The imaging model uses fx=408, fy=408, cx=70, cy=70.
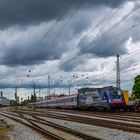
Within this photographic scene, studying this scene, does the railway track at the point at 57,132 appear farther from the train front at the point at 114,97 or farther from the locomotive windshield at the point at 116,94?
the locomotive windshield at the point at 116,94

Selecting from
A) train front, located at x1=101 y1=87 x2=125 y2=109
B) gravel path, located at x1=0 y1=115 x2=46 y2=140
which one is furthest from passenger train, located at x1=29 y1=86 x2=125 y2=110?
gravel path, located at x1=0 y1=115 x2=46 y2=140

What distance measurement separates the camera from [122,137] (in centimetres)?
1955

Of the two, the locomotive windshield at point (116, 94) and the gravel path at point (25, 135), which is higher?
the locomotive windshield at point (116, 94)

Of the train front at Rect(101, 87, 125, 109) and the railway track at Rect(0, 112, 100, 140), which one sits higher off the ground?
the train front at Rect(101, 87, 125, 109)

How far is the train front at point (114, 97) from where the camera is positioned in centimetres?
5500

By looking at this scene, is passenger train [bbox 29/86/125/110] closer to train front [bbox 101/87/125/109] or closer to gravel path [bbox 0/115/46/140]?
train front [bbox 101/87/125/109]

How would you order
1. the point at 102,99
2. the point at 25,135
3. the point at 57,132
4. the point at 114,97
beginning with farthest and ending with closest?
1. the point at 102,99
2. the point at 114,97
3. the point at 57,132
4. the point at 25,135

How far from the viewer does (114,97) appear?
5559cm

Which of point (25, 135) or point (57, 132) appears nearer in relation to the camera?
point (25, 135)

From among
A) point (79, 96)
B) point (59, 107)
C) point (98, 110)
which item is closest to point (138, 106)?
point (98, 110)

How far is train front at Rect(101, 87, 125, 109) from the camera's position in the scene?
5500cm

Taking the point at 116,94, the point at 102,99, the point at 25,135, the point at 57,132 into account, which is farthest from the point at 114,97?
the point at 25,135

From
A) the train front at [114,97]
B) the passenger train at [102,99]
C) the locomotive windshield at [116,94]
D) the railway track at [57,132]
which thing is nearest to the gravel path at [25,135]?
the railway track at [57,132]

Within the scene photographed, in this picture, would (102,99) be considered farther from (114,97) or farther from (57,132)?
(57,132)
